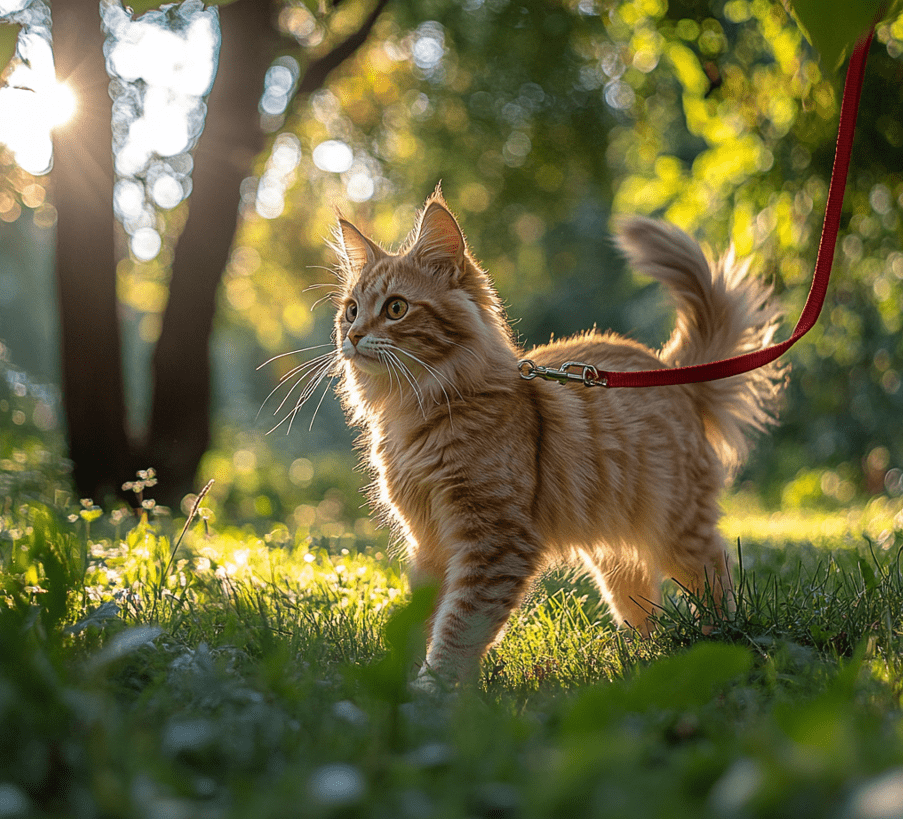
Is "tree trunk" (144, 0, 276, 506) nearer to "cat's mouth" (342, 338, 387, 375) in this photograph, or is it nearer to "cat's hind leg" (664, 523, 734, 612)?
"cat's mouth" (342, 338, 387, 375)

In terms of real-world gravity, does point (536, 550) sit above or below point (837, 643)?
above

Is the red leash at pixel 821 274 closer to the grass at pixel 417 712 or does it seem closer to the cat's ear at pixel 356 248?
the grass at pixel 417 712

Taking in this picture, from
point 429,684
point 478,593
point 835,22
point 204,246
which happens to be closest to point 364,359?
point 478,593

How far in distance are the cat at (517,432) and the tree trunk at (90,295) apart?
3654 mm

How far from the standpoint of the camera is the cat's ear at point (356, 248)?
333 centimetres

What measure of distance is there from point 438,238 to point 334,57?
16.4 feet

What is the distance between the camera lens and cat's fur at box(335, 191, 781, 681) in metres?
2.62

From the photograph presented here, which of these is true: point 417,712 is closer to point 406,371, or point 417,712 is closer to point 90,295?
point 406,371

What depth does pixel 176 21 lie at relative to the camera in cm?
668

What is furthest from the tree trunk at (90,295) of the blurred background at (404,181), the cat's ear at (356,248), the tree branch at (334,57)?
the cat's ear at (356,248)

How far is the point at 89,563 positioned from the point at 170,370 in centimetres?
412

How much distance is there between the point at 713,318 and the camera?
3.40 metres

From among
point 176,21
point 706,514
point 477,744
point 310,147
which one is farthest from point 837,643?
point 310,147

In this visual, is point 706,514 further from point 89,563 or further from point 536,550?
point 89,563
